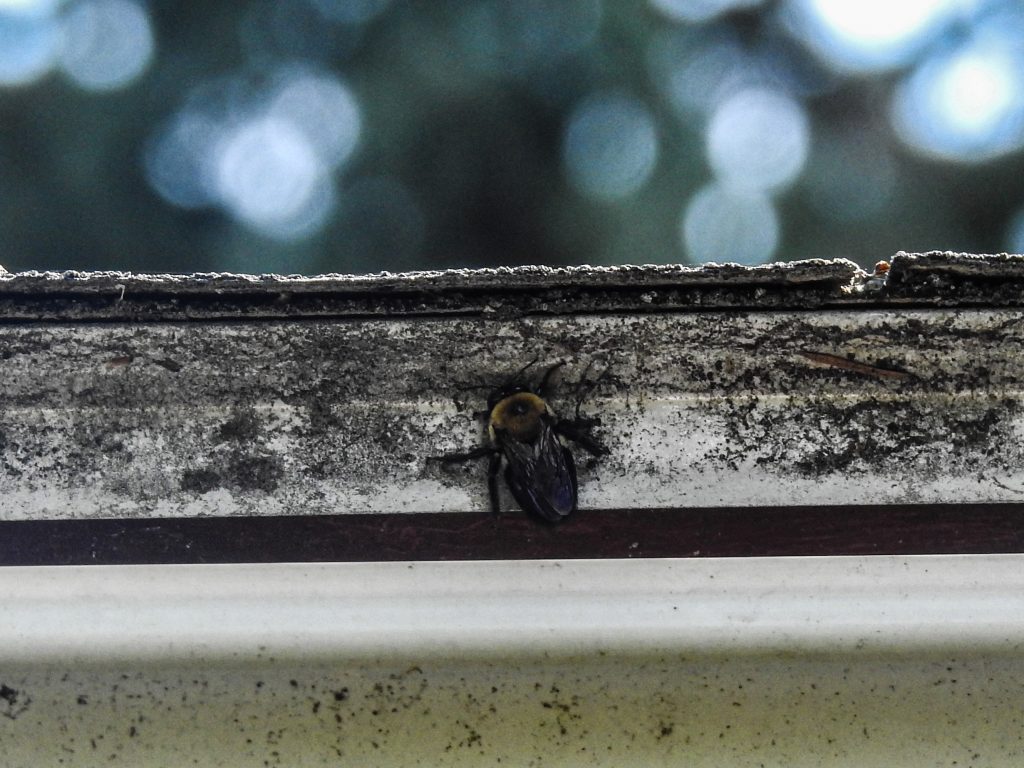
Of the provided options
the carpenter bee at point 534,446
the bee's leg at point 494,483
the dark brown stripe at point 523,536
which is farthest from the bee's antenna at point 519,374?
the dark brown stripe at point 523,536

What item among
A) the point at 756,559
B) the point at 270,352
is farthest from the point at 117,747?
the point at 756,559

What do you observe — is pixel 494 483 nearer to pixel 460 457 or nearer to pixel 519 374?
pixel 460 457

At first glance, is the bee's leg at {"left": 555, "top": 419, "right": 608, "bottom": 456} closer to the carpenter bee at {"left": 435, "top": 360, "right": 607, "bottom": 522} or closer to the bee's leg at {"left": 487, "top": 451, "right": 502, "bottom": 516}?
the carpenter bee at {"left": 435, "top": 360, "right": 607, "bottom": 522}

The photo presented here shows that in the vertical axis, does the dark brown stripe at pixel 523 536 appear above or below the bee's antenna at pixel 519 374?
below

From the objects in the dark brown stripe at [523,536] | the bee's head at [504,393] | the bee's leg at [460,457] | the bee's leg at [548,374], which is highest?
the bee's leg at [548,374]

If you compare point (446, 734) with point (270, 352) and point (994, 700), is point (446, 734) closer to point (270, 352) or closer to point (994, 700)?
point (270, 352)

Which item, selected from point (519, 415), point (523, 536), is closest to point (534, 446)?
point (519, 415)

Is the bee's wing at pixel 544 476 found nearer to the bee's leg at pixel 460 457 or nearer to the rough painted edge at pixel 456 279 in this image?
the bee's leg at pixel 460 457
